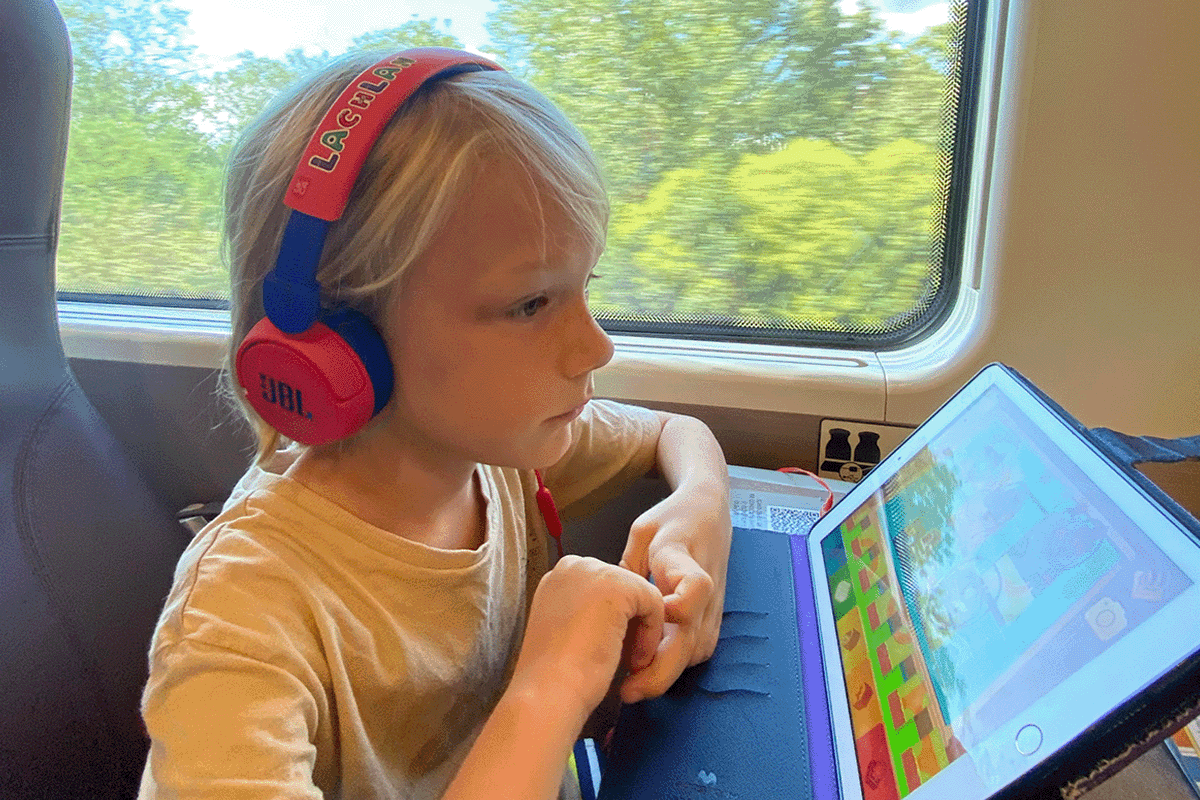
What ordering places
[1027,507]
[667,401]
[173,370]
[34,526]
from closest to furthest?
1. [1027,507]
2. [34,526]
3. [667,401]
4. [173,370]

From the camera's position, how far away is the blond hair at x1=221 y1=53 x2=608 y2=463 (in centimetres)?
57

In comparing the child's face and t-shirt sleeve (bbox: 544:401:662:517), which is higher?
the child's face

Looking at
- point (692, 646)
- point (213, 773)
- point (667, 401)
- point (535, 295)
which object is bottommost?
point (667, 401)

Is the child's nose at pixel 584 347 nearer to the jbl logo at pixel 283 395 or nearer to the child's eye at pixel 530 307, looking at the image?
the child's eye at pixel 530 307

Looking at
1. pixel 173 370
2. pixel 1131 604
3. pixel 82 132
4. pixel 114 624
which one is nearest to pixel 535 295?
pixel 1131 604

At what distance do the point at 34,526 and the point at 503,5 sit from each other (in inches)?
33.7

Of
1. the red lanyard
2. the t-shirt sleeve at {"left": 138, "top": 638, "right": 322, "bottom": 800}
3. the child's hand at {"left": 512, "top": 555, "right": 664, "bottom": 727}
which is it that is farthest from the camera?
the red lanyard

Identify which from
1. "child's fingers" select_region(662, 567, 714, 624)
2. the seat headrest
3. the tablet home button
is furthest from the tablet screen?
the seat headrest

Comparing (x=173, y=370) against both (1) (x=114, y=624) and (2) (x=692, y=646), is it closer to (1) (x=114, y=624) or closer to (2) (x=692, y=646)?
(1) (x=114, y=624)

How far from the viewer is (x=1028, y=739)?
1.35 ft

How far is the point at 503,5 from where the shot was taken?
106 centimetres

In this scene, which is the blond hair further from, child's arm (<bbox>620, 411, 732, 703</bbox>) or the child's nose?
child's arm (<bbox>620, 411, 732, 703</bbox>)

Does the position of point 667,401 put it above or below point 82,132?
below

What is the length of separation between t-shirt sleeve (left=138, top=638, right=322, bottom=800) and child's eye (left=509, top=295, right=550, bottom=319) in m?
0.31
